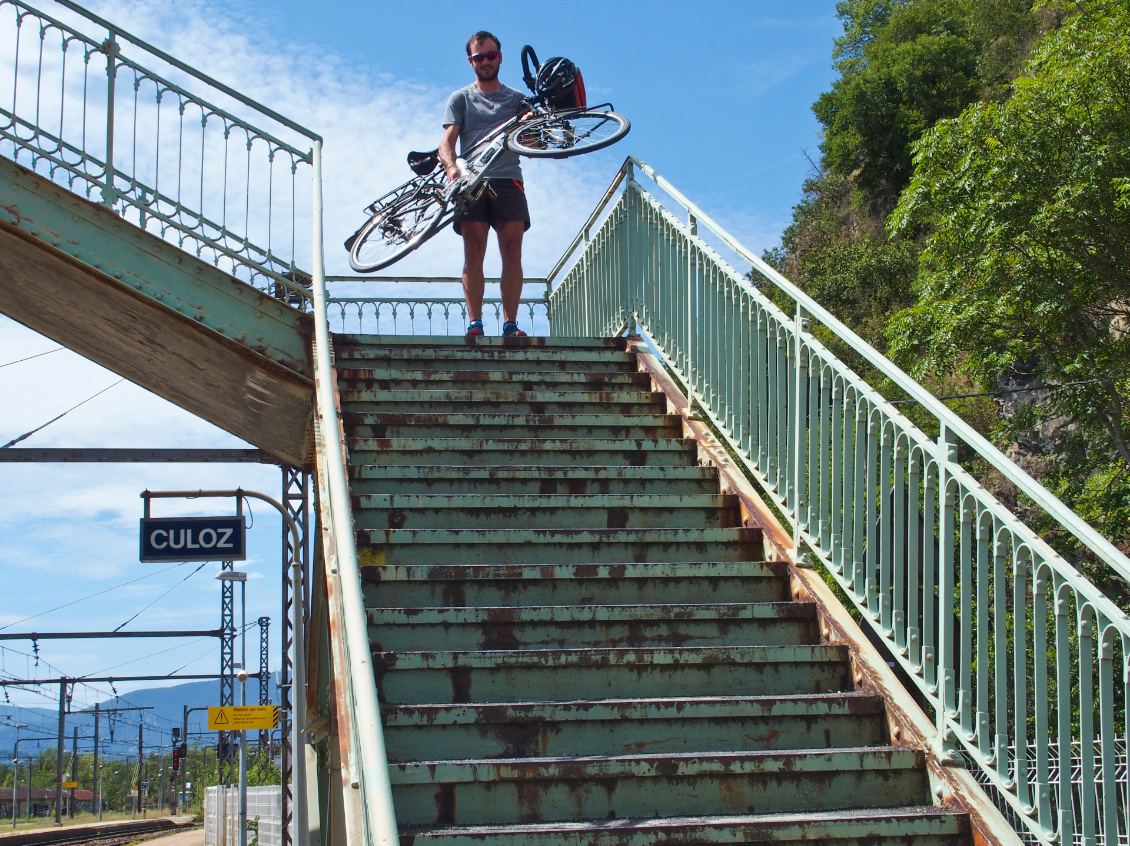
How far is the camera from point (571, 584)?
4801mm

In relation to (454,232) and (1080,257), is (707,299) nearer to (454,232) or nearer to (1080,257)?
(454,232)

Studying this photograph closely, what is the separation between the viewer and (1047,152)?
1335 cm

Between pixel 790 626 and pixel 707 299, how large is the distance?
2.34 metres

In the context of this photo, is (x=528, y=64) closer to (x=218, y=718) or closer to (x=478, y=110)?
(x=478, y=110)

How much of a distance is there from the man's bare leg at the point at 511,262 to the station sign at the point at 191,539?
5.12m

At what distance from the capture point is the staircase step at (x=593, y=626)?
4406mm

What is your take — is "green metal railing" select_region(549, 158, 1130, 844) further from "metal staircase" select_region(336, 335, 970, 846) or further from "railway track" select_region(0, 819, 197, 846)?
"railway track" select_region(0, 819, 197, 846)

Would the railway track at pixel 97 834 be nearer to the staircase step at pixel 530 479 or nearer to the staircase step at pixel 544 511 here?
the staircase step at pixel 530 479

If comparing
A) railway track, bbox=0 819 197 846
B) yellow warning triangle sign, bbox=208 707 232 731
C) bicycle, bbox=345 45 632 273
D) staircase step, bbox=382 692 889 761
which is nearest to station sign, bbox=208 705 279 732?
yellow warning triangle sign, bbox=208 707 232 731

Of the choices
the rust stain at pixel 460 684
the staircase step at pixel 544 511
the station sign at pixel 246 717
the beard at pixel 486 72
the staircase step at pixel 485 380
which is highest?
the beard at pixel 486 72

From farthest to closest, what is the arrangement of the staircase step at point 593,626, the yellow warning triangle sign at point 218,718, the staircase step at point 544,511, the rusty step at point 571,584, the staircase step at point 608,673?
the yellow warning triangle sign at point 218,718 → the staircase step at point 544,511 → the rusty step at point 571,584 → the staircase step at point 593,626 → the staircase step at point 608,673

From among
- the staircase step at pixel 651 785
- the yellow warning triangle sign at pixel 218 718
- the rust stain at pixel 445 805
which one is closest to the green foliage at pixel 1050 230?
the staircase step at pixel 651 785

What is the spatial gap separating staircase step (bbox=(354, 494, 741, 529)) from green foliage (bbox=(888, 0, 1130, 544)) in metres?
9.68

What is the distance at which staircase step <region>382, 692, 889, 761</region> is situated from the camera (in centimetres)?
387
